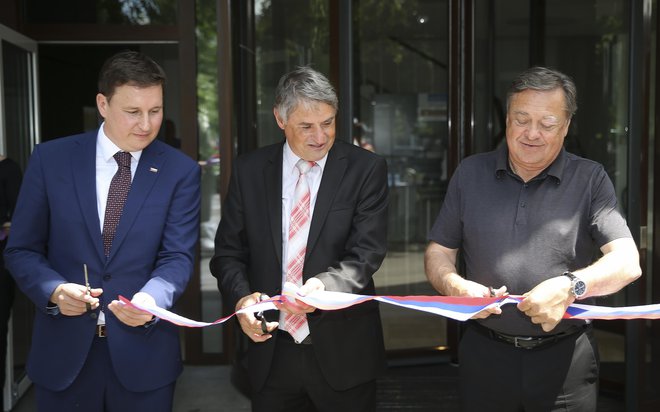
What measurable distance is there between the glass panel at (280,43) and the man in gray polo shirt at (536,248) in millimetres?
2523

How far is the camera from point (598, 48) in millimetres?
7238

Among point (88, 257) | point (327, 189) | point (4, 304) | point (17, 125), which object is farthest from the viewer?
point (17, 125)

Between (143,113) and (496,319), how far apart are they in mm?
1380

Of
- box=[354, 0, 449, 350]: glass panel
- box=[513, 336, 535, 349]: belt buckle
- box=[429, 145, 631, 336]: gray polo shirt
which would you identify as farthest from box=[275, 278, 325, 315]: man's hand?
box=[354, 0, 449, 350]: glass panel

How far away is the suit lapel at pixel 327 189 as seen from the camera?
8.64 feet

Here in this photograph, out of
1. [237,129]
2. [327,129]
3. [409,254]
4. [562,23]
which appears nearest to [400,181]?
[409,254]

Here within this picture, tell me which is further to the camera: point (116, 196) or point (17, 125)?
point (17, 125)

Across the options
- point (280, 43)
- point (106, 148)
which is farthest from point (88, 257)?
point (280, 43)

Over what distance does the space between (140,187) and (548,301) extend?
1.37m

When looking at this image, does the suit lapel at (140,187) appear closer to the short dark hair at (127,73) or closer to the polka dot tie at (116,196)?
the polka dot tie at (116,196)

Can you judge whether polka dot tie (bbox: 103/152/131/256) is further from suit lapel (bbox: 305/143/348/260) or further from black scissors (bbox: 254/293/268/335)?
suit lapel (bbox: 305/143/348/260)

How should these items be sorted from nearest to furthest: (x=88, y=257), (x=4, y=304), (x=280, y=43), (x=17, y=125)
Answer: (x=88, y=257) → (x=4, y=304) → (x=17, y=125) → (x=280, y=43)

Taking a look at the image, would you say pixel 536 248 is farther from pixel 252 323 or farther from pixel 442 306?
pixel 252 323

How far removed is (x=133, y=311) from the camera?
7.64ft
